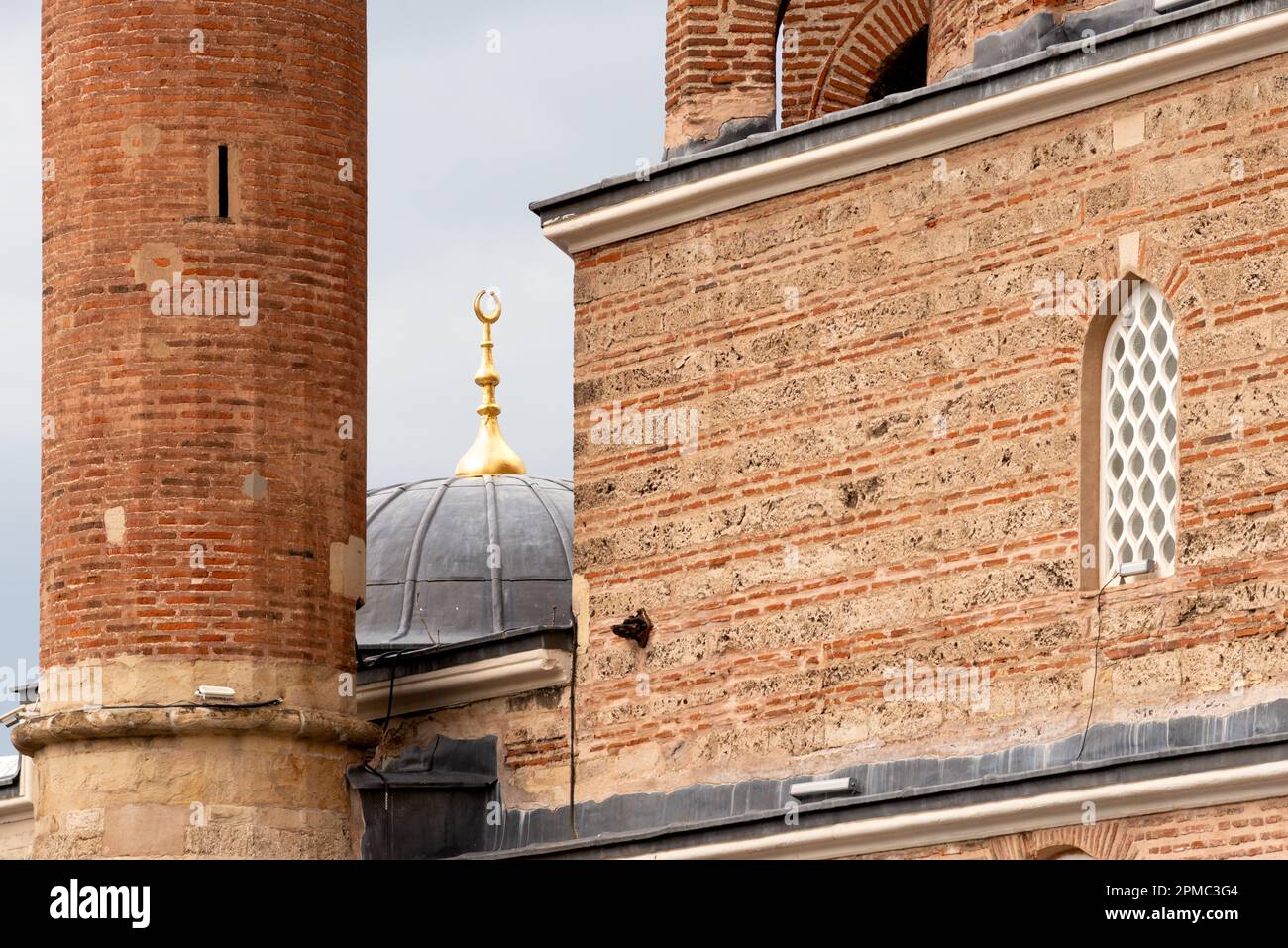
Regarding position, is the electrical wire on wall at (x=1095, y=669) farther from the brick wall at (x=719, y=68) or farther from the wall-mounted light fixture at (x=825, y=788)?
the brick wall at (x=719, y=68)

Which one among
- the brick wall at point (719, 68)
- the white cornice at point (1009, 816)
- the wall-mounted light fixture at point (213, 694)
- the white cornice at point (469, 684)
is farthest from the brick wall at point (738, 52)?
the white cornice at point (1009, 816)

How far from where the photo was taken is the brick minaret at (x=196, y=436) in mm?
19141

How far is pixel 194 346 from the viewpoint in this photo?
19500 millimetres

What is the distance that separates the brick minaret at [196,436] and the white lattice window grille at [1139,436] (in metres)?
4.91

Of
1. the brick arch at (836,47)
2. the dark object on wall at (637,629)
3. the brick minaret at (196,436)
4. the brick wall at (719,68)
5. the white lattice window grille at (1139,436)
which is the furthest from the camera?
the brick arch at (836,47)

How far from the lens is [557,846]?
19375 mm

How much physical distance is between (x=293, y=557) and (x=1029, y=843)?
196 inches

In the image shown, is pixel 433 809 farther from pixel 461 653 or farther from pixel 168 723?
pixel 168 723

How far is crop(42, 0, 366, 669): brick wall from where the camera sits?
1936 centimetres

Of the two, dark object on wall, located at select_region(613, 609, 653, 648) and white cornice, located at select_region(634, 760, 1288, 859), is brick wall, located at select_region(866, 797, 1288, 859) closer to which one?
white cornice, located at select_region(634, 760, 1288, 859)

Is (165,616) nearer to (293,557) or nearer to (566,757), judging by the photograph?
(293,557)

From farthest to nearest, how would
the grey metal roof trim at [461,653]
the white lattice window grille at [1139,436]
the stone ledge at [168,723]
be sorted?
the grey metal roof trim at [461,653], the stone ledge at [168,723], the white lattice window grille at [1139,436]

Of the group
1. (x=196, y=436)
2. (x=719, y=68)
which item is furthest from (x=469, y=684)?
(x=719, y=68)
